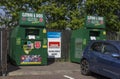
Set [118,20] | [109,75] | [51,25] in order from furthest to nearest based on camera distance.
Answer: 1. [118,20]
2. [51,25]
3. [109,75]

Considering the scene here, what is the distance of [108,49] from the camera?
1159 centimetres

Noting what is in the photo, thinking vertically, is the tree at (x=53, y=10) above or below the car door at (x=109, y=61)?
above

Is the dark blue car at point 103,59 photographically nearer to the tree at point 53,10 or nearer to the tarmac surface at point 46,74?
the tarmac surface at point 46,74

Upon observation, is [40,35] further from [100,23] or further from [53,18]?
[53,18]

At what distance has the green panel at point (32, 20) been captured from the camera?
50.4 ft

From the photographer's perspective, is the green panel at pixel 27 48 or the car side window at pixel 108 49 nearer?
the car side window at pixel 108 49

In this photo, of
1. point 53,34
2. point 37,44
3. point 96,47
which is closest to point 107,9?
point 53,34

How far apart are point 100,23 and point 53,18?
8.91 meters

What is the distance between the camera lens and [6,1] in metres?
26.1

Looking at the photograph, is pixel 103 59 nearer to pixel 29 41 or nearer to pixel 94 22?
pixel 29 41

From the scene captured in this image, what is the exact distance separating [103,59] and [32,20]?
534 cm

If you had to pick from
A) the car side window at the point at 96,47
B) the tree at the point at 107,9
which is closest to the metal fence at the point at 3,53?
the car side window at the point at 96,47

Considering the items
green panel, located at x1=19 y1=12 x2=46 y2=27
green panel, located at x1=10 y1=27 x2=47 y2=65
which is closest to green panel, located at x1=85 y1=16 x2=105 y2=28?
green panel, located at x1=19 y1=12 x2=46 y2=27

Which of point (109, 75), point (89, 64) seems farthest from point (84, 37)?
point (109, 75)
